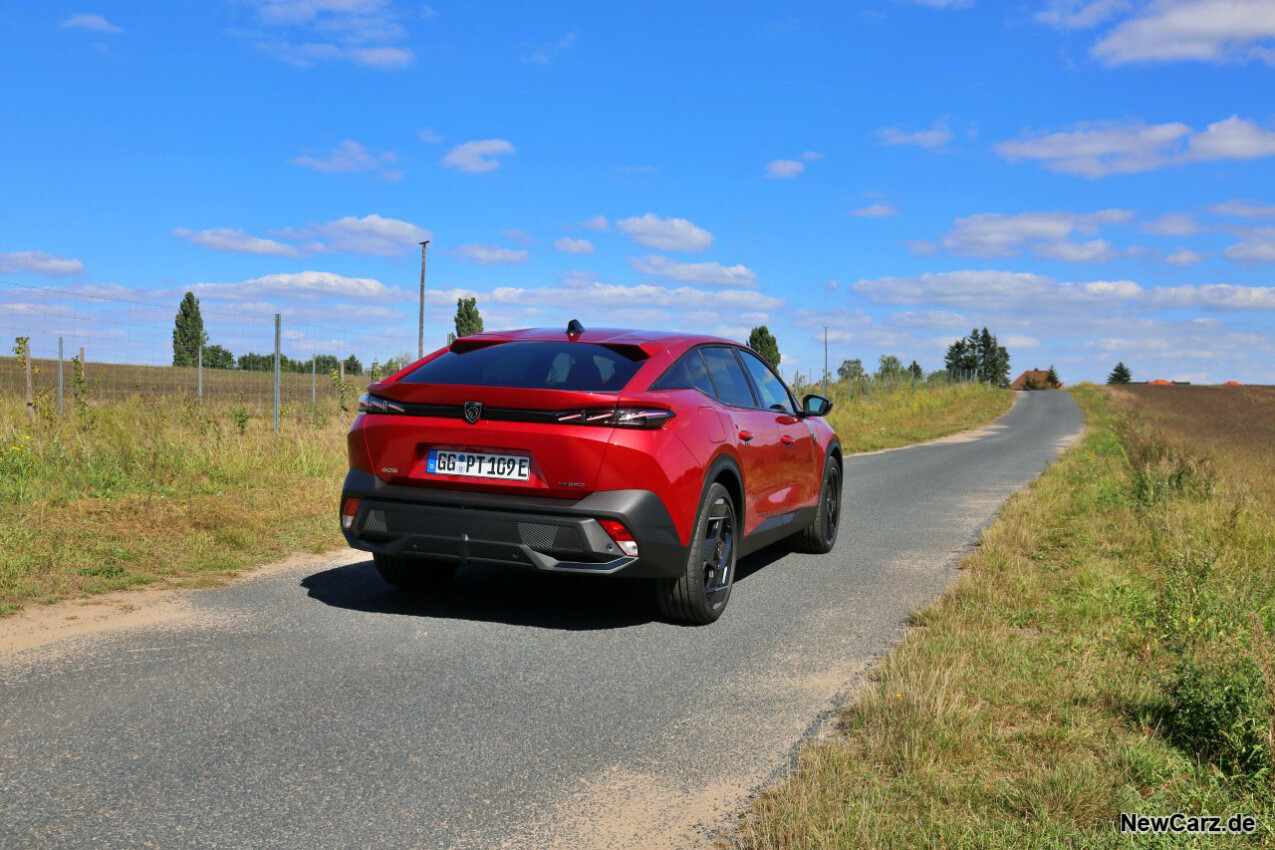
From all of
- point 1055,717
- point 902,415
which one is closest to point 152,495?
point 1055,717

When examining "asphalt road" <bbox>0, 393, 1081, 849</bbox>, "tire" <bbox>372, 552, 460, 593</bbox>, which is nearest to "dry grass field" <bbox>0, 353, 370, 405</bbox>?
"tire" <bbox>372, 552, 460, 593</bbox>

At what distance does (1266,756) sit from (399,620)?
3.94 m

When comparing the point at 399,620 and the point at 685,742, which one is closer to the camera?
the point at 685,742

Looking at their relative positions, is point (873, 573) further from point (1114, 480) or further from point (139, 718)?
point (1114, 480)

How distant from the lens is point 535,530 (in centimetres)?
477

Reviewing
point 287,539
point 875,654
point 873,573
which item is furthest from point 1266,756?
point 287,539

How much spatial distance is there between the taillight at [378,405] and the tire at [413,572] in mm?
978

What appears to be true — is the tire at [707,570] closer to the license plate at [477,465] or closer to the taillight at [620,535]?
the taillight at [620,535]

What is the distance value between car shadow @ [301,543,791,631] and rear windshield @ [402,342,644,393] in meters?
1.31

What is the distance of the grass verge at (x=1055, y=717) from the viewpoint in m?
2.79

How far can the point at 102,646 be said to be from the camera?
4586 millimetres

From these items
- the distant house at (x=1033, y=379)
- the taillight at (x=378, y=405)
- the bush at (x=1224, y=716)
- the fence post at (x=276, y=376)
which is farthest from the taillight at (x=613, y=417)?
the distant house at (x=1033, y=379)

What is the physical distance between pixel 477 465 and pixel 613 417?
2.38 ft

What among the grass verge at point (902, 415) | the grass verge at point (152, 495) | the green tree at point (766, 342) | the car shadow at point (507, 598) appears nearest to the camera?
the car shadow at point (507, 598)
